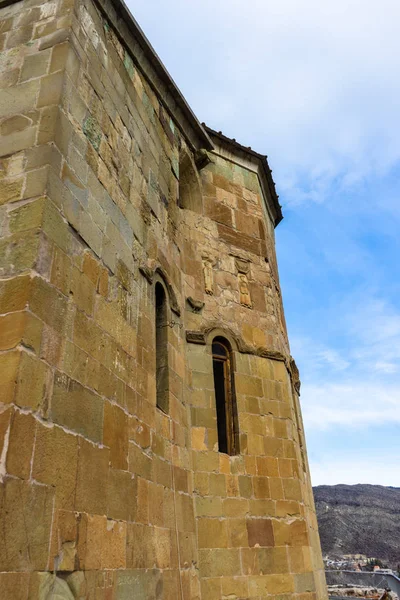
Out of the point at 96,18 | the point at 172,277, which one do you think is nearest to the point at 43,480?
the point at 172,277

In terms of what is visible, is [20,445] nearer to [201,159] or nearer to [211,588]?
[211,588]

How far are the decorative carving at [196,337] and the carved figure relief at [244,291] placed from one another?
1.06 m

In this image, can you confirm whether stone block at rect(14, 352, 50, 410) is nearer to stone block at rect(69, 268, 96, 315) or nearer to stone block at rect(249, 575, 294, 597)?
stone block at rect(69, 268, 96, 315)

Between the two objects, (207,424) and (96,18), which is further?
(207,424)

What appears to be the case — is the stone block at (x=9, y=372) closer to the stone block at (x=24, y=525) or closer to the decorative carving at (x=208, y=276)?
the stone block at (x=24, y=525)

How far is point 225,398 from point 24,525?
3.96 m

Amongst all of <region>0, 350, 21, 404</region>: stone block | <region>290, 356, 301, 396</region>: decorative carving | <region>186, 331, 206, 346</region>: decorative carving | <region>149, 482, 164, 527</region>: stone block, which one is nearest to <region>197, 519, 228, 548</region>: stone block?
<region>149, 482, 164, 527</region>: stone block

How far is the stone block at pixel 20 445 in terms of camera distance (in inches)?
103

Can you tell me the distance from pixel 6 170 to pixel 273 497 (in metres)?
4.71

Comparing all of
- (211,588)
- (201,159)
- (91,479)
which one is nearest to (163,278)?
(91,479)

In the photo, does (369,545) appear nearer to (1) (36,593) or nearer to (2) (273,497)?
(2) (273,497)

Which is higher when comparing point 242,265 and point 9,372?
point 242,265

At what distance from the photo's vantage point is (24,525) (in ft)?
8.46

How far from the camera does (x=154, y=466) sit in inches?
170
